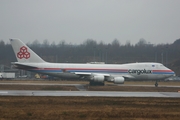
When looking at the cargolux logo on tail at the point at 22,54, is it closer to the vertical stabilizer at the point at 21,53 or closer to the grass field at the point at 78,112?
the vertical stabilizer at the point at 21,53

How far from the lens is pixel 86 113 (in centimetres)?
1830

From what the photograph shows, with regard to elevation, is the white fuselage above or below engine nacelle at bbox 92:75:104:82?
above

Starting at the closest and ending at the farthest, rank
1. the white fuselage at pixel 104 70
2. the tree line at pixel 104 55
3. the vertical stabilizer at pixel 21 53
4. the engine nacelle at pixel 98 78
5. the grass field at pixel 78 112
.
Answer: the grass field at pixel 78 112 → the engine nacelle at pixel 98 78 → the vertical stabilizer at pixel 21 53 → the white fuselage at pixel 104 70 → the tree line at pixel 104 55

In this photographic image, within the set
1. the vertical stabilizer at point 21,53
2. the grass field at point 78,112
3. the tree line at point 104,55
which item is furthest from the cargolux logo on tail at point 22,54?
the tree line at point 104,55

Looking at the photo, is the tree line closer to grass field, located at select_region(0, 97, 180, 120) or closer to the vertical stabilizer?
the vertical stabilizer

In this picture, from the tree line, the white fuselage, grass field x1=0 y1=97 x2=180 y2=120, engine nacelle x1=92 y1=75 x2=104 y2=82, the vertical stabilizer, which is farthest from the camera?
the tree line

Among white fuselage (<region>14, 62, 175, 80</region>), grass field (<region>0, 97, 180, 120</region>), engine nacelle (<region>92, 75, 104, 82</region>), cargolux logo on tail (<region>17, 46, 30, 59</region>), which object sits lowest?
grass field (<region>0, 97, 180, 120</region>)

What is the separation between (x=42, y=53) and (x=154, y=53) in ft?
138

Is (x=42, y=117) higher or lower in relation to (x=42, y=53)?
lower

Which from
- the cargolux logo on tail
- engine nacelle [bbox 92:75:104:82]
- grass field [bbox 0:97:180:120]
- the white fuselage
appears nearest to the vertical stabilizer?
the cargolux logo on tail

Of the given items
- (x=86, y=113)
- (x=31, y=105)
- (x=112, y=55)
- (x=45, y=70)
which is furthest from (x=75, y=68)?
(x=112, y=55)

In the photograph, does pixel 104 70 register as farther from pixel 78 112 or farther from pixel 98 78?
pixel 78 112

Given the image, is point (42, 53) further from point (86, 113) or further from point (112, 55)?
point (86, 113)

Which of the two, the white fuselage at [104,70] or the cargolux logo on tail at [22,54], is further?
the white fuselage at [104,70]
